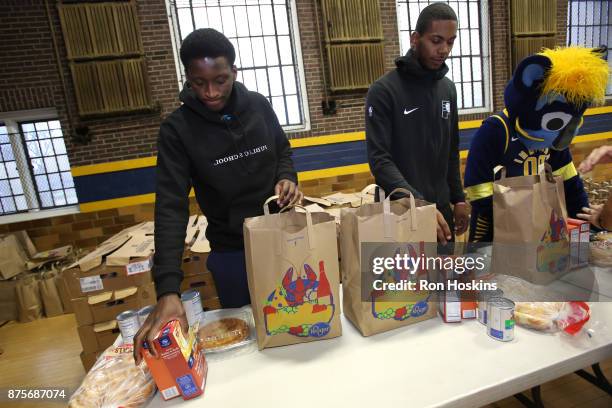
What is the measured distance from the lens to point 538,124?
1.39m

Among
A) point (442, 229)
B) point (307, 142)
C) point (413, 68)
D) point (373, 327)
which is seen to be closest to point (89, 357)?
point (373, 327)

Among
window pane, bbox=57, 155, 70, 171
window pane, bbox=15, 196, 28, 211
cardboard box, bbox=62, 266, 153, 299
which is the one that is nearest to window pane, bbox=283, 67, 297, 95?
window pane, bbox=57, 155, 70, 171

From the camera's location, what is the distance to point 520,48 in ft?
17.4

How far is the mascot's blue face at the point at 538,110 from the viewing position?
1.32 metres

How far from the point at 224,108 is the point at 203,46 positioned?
23 centimetres

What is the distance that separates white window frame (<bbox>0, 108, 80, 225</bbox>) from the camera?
159 inches

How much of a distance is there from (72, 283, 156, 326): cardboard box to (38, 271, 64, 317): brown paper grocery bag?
1592 mm

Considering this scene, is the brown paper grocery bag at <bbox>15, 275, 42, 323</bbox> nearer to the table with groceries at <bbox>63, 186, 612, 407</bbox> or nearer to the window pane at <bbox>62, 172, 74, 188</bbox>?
the window pane at <bbox>62, 172, 74, 188</bbox>

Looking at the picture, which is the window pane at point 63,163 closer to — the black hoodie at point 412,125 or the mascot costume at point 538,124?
the black hoodie at point 412,125

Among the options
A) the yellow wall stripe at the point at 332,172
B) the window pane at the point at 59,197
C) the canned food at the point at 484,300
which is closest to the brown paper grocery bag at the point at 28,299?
the window pane at the point at 59,197

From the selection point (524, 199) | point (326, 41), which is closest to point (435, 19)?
point (524, 199)

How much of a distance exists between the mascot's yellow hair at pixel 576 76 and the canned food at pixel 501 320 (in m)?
0.85

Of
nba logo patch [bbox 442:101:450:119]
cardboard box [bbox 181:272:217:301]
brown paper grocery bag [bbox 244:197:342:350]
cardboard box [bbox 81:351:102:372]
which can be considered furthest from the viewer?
cardboard box [bbox 181:272:217:301]

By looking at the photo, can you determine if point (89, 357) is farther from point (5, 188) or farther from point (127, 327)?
point (5, 188)
